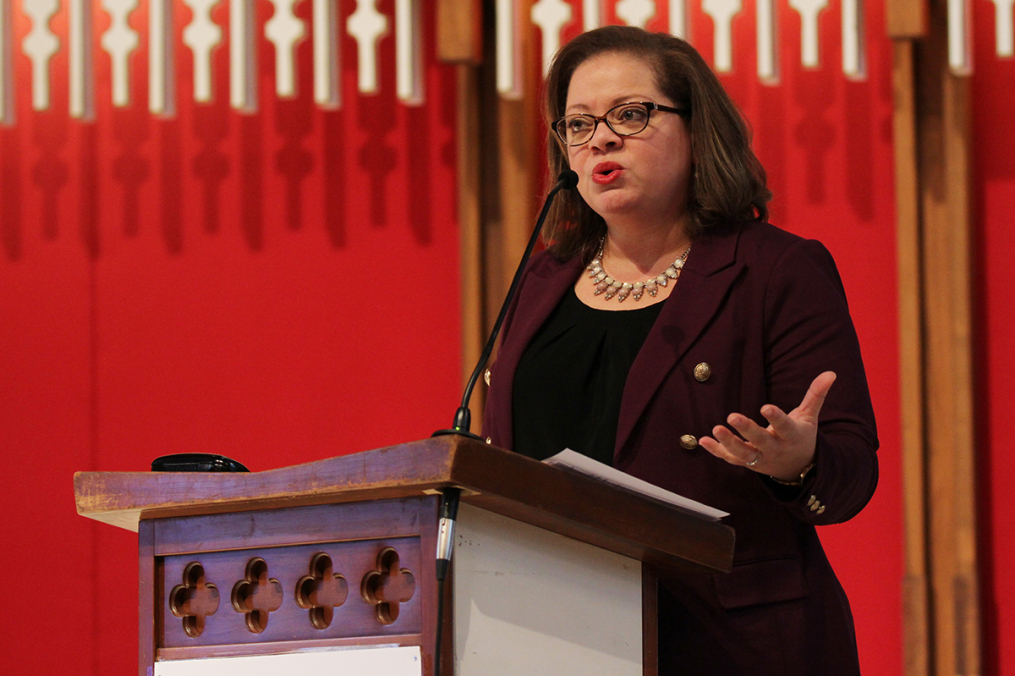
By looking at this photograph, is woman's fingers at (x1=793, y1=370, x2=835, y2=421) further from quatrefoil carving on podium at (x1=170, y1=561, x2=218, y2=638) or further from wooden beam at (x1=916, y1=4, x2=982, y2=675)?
wooden beam at (x1=916, y1=4, x2=982, y2=675)

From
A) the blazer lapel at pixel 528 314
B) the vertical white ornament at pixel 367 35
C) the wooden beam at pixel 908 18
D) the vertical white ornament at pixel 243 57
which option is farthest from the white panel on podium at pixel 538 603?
the vertical white ornament at pixel 243 57

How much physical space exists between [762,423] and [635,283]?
302 mm

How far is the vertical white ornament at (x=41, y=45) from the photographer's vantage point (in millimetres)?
3289

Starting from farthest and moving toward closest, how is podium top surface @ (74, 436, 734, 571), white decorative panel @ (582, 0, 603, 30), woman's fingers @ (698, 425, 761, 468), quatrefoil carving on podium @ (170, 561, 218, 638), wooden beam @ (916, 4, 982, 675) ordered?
white decorative panel @ (582, 0, 603, 30)
wooden beam @ (916, 4, 982, 675)
quatrefoil carving on podium @ (170, 561, 218, 638)
woman's fingers @ (698, 425, 761, 468)
podium top surface @ (74, 436, 734, 571)

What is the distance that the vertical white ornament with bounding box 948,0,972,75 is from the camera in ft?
9.14

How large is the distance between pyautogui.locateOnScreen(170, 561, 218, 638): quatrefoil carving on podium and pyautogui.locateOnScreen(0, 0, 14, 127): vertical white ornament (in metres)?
2.48

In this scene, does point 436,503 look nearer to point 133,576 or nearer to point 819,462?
point 819,462

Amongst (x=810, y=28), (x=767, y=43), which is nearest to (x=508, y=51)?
(x=767, y=43)

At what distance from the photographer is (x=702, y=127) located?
1.61 m

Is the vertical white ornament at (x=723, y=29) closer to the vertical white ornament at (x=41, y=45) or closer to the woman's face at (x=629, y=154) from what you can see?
the woman's face at (x=629, y=154)

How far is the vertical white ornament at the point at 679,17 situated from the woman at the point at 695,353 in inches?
49.6

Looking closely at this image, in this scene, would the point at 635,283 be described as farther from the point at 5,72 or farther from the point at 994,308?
the point at 5,72

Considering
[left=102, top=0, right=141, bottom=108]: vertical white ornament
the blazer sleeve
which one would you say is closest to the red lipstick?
the blazer sleeve

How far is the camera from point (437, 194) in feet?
10.6
